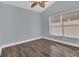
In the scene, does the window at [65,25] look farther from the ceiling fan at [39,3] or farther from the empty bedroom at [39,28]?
the ceiling fan at [39,3]

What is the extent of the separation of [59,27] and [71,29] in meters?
0.24

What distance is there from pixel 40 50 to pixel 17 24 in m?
0.67

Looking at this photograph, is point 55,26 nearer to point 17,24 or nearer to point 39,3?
point 39,3

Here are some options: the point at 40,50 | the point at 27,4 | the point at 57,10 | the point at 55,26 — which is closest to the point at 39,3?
the point at 27,4

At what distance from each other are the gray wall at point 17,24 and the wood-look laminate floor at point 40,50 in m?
0.14

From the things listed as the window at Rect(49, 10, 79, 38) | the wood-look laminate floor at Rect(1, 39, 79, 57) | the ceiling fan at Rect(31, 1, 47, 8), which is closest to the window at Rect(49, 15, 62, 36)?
the window at Rect(49, 10, 79, 38)

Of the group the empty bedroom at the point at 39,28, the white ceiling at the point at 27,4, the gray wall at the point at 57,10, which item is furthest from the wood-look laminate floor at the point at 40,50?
the white ceiling at the point at 27,4

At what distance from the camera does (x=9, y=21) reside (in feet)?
6.61

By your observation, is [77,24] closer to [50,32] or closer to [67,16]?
[67,16]

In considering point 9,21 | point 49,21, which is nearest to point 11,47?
point 9,21

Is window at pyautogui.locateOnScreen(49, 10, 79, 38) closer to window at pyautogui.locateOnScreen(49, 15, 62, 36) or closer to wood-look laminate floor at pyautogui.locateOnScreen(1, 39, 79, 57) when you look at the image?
window at pyautogui.locateOnScreen(49, 15, 62, 36)

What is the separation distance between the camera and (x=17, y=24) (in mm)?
2080

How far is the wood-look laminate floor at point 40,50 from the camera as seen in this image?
2.01 metres

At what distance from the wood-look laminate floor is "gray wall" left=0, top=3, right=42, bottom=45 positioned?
0.14 meters
